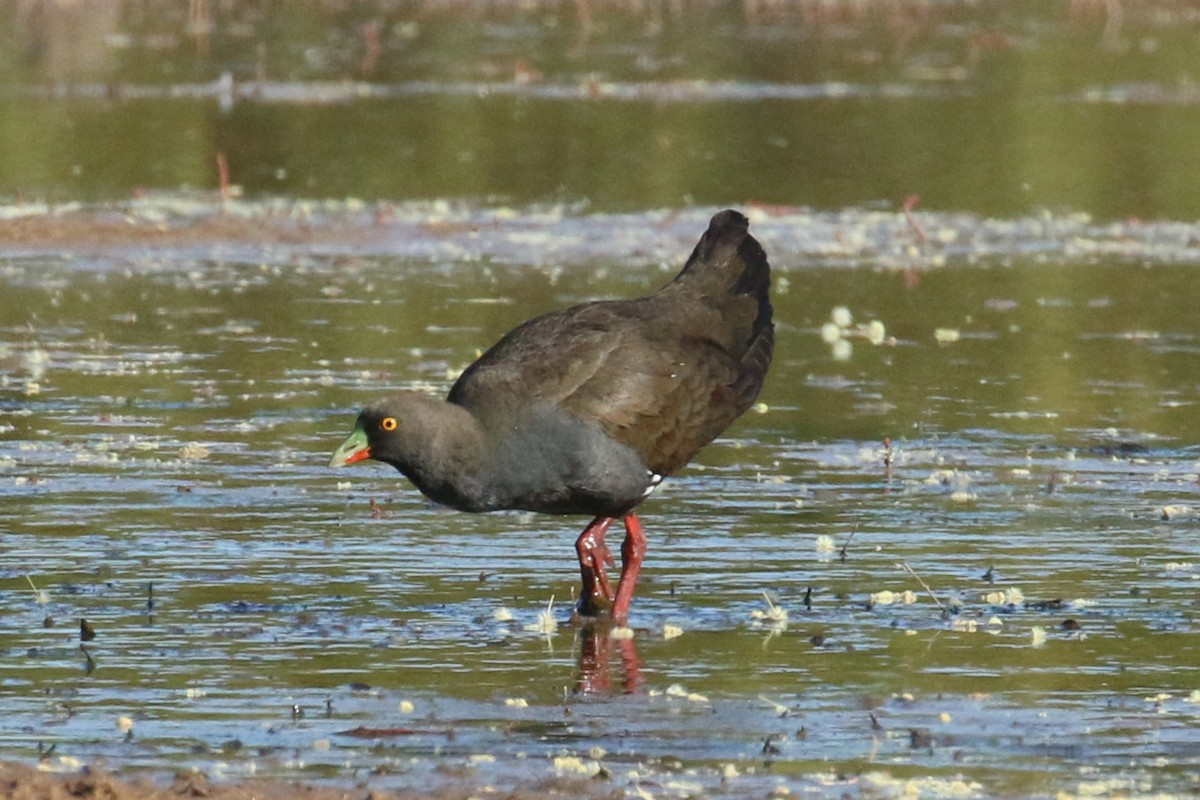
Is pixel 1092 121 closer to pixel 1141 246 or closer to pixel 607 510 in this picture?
pixel 1141 246

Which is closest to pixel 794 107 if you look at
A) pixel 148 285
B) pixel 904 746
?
pixel 148 285

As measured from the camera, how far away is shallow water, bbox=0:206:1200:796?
7.95 m

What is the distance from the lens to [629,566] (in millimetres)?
10000

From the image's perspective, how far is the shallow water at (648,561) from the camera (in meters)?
7.95

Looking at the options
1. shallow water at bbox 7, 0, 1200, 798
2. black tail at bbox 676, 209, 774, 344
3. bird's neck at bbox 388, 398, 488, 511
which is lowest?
shallow water at bbox 7, 0, 1200, 798

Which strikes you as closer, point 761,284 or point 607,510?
point 607,510

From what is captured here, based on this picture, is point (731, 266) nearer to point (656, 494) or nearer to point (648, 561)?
point (648, 561)

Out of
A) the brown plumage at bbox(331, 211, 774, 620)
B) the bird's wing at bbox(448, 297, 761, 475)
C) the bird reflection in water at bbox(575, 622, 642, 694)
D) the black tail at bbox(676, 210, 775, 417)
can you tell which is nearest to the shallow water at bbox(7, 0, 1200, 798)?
the bird reflection in water at bbox(575, 622, 642, 694)

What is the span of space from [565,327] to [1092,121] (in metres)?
20.3

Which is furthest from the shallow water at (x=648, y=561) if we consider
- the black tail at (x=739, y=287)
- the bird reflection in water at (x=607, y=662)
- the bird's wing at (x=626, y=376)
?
the black tail at (x=739, y=287)

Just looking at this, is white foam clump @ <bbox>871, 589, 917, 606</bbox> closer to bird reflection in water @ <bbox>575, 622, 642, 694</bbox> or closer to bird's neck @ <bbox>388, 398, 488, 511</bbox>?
bird reflection in water @ <bbox>575, 622, 642, 694</bbox>

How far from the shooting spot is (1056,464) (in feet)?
41.4

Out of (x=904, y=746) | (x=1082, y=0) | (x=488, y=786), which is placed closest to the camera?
(x=488, y=786)

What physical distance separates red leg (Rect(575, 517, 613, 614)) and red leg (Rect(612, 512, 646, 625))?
0.08 m
